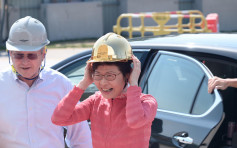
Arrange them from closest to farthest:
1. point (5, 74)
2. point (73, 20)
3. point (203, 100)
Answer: point (5, 74) < point (203, 100) < point (73, 20)

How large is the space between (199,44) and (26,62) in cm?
151

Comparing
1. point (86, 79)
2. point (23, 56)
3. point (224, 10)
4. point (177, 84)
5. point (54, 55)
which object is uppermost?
point (23, 56)

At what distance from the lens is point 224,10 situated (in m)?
20.6

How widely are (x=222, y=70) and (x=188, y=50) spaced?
303 millimetres

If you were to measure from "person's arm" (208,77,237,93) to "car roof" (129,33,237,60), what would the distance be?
0.67 ft

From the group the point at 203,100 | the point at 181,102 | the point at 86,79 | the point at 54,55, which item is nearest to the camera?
the point at 86,79

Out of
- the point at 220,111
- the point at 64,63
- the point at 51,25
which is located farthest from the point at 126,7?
the point at 220,111

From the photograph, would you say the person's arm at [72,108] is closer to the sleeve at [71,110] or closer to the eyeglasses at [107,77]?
the sleeve at [71,110]

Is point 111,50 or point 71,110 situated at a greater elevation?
point 111,50

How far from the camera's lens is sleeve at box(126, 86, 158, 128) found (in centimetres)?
235

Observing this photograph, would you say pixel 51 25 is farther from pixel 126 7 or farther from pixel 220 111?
pixel 220 111

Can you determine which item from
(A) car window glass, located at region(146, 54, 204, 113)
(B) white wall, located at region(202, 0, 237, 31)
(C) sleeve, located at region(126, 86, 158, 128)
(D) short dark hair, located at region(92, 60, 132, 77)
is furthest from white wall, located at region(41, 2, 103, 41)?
(C) sleeve, located at region(126, 86, 158, 128)

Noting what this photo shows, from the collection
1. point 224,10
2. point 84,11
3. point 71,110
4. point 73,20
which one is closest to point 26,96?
point 71,110

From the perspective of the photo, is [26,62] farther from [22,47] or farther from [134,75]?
[134,75]
